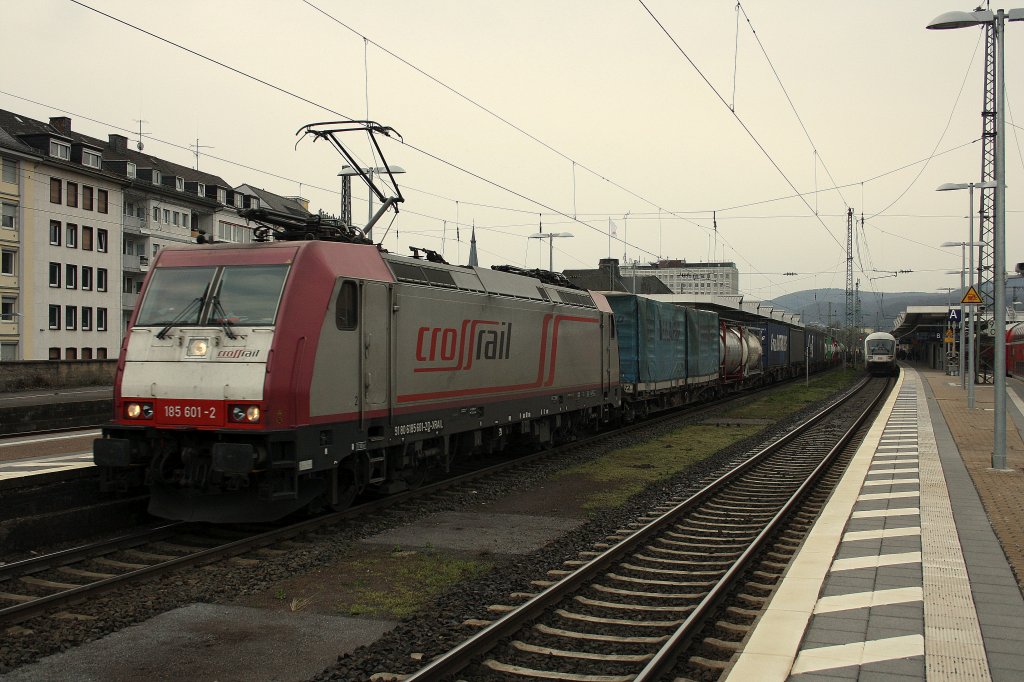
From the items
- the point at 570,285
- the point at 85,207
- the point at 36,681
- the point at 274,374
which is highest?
the point at 85,207

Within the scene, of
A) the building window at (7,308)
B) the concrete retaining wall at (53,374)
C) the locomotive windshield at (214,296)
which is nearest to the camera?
the locomotive windshield at (214,296)

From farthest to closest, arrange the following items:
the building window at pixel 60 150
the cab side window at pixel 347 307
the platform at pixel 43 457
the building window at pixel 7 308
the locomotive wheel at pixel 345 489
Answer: the building window at pixel 60 150 → the building window at pixel 7 308 → the locomotive wheel at pixel 345 489 → the platform at pixel 43 457 → the cab side window at pixel 347 307

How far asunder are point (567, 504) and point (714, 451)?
7.38 m

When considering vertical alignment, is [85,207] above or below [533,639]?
above

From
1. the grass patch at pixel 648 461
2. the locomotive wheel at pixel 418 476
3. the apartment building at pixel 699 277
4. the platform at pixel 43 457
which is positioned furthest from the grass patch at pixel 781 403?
the apartment building at pixel 699 277

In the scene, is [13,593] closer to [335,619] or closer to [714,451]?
[335,619]

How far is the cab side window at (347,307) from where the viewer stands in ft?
34.3

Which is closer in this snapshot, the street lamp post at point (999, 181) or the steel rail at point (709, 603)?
the steel rail at point (709, 603)

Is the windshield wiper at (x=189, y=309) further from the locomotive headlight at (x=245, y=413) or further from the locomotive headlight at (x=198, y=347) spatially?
the locomotive headlight at (x=245, y=413)

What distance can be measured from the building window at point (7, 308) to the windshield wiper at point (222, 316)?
42.1 m

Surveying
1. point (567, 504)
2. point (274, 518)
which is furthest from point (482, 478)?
point (274, 518)

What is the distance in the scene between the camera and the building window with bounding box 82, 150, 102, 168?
5188 cm

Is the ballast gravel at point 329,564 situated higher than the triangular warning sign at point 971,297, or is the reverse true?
the triangular warning sign at point 971,297

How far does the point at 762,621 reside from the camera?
6742 mm
